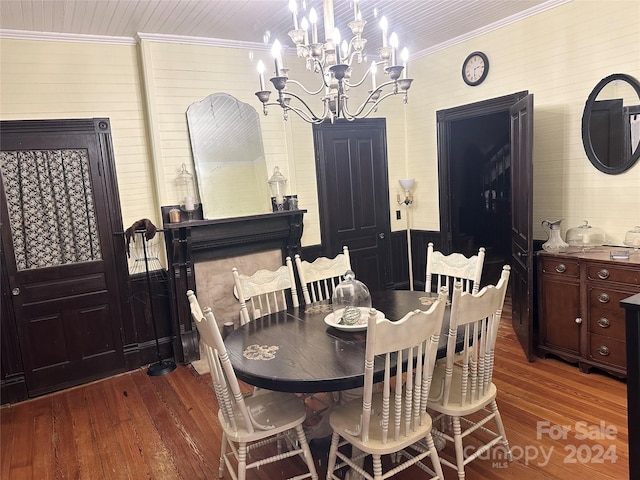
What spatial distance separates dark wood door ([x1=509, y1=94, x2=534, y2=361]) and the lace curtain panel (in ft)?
11.4

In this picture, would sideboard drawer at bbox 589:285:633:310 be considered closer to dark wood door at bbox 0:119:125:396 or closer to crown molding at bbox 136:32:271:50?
crown molding at bbox 136:32:271:50

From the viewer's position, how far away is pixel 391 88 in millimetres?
5098

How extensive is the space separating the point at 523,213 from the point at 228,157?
8.38ft

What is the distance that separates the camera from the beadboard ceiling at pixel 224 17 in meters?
3.13

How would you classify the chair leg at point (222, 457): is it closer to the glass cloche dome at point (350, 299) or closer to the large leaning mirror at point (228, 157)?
the glass cloche dome at point (350, 299)

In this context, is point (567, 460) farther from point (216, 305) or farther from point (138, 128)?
point (138, 128)

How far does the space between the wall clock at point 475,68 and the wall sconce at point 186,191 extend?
2830 mm

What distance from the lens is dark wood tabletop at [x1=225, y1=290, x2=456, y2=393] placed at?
190 cm

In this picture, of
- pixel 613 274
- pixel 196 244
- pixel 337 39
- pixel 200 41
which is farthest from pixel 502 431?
pixel 200 41

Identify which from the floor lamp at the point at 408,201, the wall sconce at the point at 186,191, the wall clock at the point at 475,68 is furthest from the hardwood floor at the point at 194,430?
the wall clock at the point at 475,68

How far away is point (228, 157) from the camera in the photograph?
13.4 feet

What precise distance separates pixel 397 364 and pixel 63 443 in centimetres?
236

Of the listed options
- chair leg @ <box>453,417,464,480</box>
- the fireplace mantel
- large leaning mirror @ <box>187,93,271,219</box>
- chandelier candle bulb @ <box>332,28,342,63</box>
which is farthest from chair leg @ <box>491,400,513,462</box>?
large leaning mirror @ <box>187,93,271,219</box>

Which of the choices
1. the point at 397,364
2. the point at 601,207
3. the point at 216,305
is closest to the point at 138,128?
the point at 216,305
